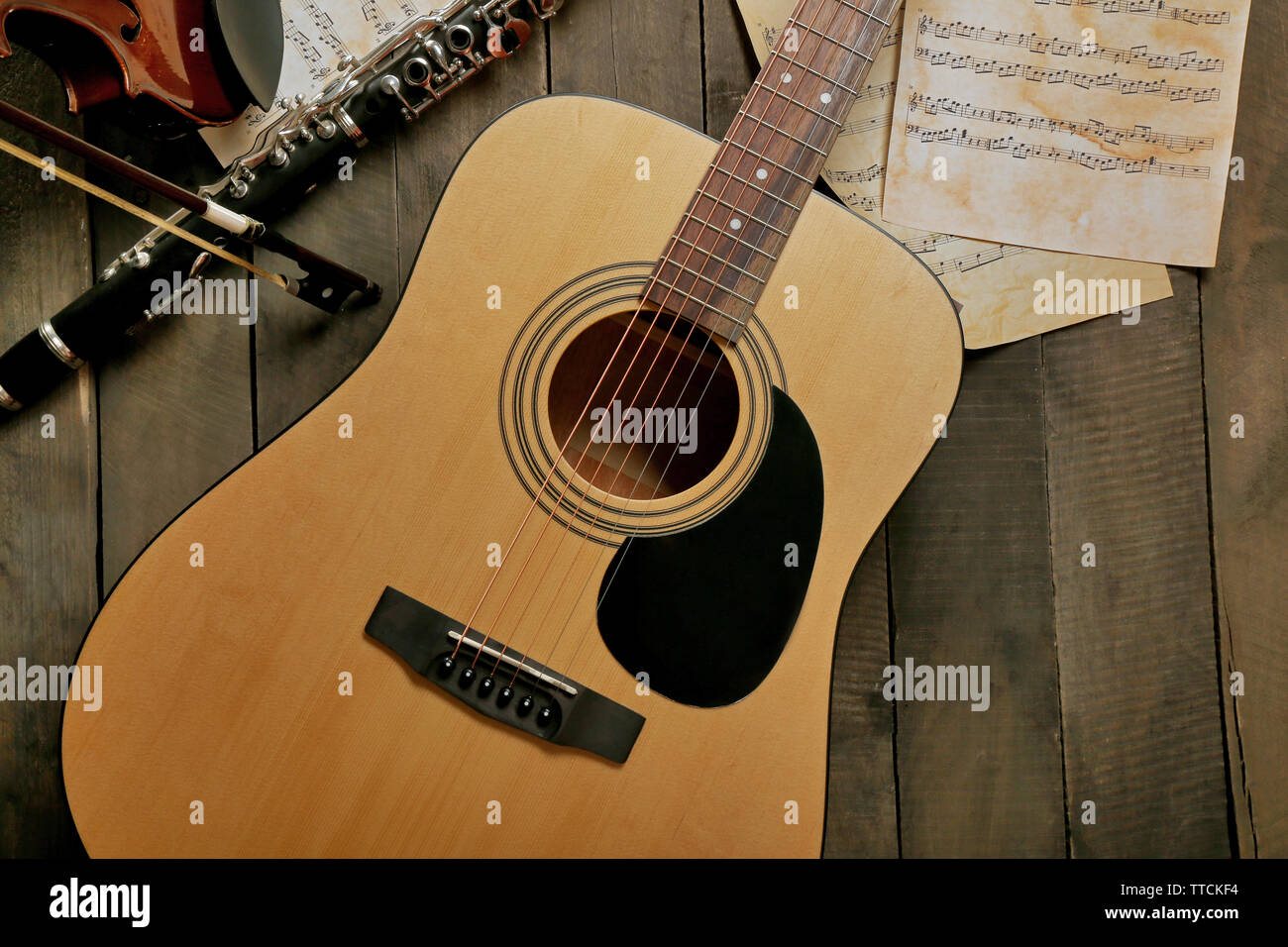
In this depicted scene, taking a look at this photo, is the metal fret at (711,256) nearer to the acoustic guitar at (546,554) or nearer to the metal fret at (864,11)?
the acoustic guitar at (546,554)

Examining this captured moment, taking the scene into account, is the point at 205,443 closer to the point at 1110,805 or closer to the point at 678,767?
the point at 678,767

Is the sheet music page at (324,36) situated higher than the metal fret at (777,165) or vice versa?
the sheet music page at (324,36)

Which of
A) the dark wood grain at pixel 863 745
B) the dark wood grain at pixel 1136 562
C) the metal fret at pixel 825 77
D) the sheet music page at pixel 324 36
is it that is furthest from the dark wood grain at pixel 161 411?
the dark wood grain at pixel 1136 562

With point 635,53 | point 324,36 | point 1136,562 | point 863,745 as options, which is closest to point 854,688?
point 863,745

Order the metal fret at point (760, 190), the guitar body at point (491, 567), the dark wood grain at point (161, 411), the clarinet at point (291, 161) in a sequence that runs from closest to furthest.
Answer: the guitar body at point (491, 567) < the metal fret at point (760, 190) < the clarinet at point (291, 161) < the dark wood grain at point (161, 411)

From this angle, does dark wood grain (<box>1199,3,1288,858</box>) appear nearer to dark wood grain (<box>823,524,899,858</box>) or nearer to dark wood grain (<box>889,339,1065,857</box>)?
dark wood grain (<box>889,339,1065,857</box>)

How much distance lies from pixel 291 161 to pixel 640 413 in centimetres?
62

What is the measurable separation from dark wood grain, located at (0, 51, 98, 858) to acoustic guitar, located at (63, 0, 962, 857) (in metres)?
0.39

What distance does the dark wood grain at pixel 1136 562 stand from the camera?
1353 mm

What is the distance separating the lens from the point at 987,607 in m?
1.36

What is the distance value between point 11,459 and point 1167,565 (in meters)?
1.82

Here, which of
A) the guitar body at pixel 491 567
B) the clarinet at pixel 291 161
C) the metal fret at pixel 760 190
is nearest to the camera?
the guitar body at pixel 491 567

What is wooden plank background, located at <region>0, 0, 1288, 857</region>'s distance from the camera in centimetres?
130

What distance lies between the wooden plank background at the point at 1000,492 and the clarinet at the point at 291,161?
7 centimetres
